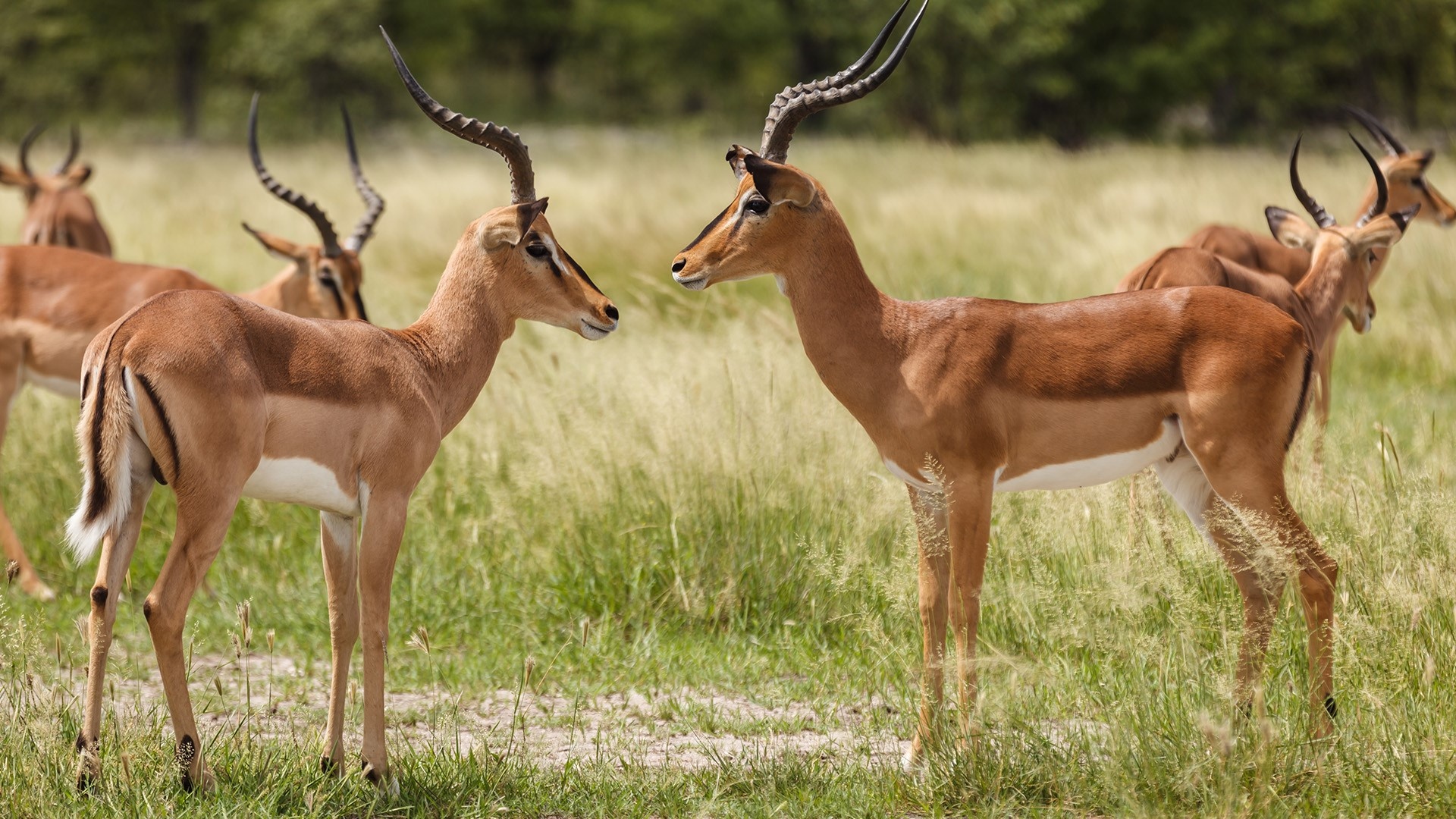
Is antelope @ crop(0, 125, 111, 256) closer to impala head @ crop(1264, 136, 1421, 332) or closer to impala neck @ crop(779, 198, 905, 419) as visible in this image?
impala neck @ crop(779, 198, 905, 419)

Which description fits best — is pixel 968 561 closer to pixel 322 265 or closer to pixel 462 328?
pixel 462 328

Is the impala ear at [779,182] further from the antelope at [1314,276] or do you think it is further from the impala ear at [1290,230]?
the impala ear at [1290,230]

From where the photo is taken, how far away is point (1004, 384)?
13.2 ft

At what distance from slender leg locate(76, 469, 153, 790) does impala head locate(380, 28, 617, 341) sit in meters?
1.13

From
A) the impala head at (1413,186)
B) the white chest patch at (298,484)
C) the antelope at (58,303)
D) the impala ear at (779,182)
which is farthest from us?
the impala head at (1413,186)

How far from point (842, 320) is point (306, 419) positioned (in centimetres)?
153

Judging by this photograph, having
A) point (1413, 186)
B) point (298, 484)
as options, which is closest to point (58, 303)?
point (298, 484)

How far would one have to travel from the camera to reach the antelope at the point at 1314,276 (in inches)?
235

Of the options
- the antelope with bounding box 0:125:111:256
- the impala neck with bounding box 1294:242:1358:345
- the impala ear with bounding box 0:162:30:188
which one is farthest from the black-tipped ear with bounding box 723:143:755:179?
the impala ear with bounding box 0:162:30:188

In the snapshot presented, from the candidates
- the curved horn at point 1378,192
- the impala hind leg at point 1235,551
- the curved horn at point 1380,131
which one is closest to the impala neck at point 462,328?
the impala hind leg at point 1235,551

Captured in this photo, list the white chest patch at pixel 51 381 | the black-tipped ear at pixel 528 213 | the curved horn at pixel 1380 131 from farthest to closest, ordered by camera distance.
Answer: the curved horn at pixel 1380 131 < the white chest patch at pixel 51 381 < the black-tipped ear at pixel 528 213

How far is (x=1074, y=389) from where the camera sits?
13.2 feet

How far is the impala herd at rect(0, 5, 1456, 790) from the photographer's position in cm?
350

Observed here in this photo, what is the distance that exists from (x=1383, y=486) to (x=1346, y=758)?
1.88 metres
